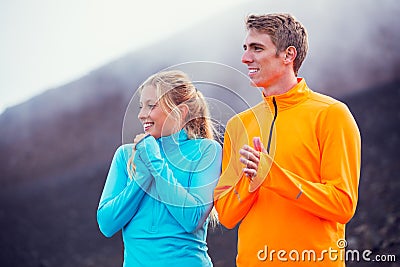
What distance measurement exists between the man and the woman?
0.21ft

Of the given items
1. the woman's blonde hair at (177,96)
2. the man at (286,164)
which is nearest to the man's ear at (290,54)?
the man at (286,164)

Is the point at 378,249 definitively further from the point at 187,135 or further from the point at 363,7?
the point at 187,135

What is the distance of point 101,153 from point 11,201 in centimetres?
71

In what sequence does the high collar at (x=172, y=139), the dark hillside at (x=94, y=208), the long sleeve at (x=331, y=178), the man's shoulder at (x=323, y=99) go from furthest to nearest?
the dark hillside at (x=94, y=208) → the high collar at (x=172, y=139) → the man's shoulder at (x=323, y=99) → the long sleeve at (x=331, y=178)

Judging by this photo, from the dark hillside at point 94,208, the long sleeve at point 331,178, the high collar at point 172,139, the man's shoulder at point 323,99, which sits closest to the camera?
the long sleeve at point 331,178

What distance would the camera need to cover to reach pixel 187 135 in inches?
58.2

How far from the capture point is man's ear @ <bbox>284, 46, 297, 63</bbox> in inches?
56.2

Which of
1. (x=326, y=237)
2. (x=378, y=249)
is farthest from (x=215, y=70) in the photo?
(x=378, y=249)

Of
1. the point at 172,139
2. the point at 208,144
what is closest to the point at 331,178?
the point at 208,144

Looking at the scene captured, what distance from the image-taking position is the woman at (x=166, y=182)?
54.5 inches

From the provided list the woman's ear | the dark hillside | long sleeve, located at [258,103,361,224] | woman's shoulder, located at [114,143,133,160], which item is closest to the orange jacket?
long sleeve, located at [258,103,361,224]

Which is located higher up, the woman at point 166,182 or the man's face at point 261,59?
the man's face at point 261,59

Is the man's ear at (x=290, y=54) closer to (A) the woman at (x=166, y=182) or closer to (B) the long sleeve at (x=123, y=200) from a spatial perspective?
(A) the woman at (x=166, y=182)

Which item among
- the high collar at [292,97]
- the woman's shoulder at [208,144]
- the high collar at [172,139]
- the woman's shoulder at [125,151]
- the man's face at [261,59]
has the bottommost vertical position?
the woman's shoulder at [125,151]
